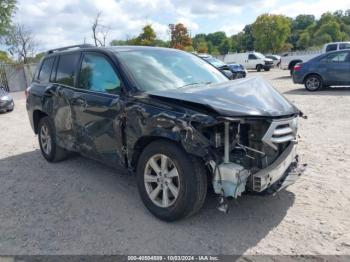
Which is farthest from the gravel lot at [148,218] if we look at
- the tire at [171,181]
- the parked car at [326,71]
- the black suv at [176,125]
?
the parked car at [326,71]

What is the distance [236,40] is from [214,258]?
11589 centimetres

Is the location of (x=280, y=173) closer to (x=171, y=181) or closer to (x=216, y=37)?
(x=171, y=181)

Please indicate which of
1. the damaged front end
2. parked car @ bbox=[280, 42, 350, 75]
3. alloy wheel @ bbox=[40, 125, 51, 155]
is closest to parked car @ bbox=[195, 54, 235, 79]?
the damaged front end

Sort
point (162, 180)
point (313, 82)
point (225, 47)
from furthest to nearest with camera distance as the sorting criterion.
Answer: point (225, 47), point (313, 82), point (162, 180)

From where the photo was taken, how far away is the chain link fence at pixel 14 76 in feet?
88.2

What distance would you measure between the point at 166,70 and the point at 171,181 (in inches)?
59.1

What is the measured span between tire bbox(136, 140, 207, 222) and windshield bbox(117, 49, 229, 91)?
809 millimetres

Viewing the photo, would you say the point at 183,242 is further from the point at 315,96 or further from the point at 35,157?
the point at 315,96

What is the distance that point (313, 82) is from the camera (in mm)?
14180

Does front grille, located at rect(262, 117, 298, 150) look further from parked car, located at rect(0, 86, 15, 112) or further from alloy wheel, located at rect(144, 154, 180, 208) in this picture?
parked car, located at rect(0, 86, 15, 112)

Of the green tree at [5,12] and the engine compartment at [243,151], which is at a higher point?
the green tree at [5,12]

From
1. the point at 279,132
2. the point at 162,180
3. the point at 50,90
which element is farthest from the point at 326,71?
the point at 162,180

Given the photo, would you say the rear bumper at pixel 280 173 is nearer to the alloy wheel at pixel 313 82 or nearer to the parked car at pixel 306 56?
the alloy wheel at pixel 313 82

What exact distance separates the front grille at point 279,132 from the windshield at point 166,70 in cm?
131
